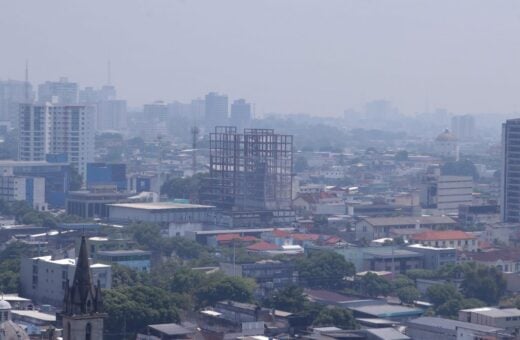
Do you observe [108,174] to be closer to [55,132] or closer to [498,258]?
[55,132]

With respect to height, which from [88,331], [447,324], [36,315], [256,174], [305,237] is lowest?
[36,315]

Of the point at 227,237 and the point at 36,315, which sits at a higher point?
the point at 227,237

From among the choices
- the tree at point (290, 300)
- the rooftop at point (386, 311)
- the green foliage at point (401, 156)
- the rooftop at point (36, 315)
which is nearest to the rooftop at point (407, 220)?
the rooftop at point (386, 311)

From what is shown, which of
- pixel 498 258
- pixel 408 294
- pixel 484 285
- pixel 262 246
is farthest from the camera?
pixel 262 246

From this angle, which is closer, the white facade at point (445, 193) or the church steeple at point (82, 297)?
the church steeple at point (82, 297)

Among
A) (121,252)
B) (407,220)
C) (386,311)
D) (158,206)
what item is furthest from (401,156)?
(386,311)

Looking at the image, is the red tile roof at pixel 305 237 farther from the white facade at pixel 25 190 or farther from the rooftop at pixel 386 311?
the white facade at pixel 25 190
